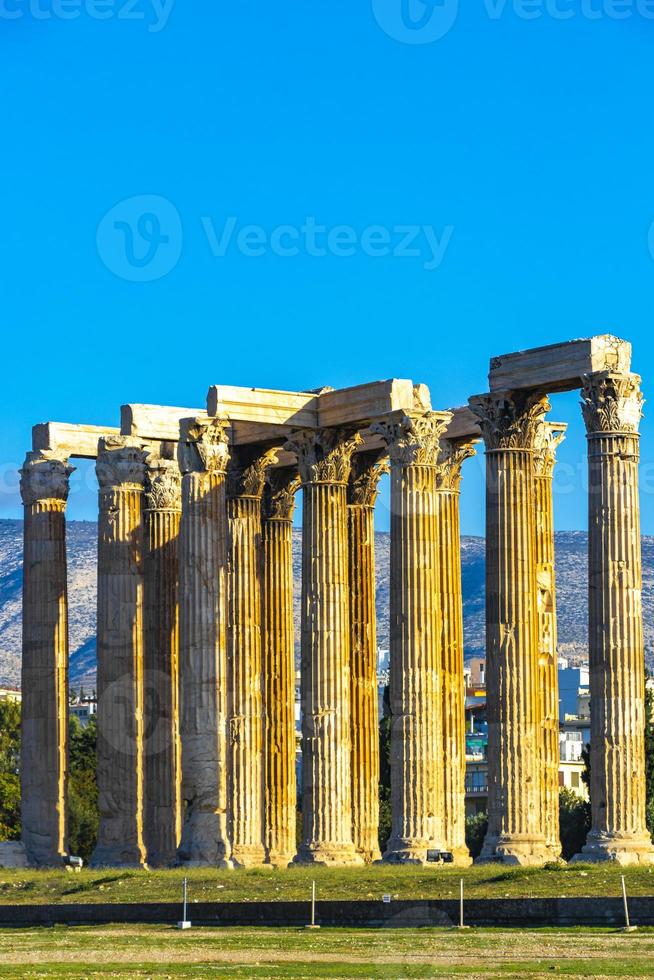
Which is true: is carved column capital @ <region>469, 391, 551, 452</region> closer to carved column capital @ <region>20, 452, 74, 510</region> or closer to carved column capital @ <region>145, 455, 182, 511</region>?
carved column capital @ <region>145, 455, 182, 511</region>

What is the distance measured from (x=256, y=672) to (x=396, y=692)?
11.1 meters

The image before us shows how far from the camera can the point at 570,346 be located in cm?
8044

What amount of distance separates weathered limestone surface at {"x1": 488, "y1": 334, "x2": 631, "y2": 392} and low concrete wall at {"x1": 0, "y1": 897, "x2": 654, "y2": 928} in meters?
19.9

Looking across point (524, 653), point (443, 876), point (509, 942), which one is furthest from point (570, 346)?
point (509, 942)

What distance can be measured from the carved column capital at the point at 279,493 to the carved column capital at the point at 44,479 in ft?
27.2

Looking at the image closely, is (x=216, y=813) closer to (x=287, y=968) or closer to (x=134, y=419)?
(x=134, y=419)

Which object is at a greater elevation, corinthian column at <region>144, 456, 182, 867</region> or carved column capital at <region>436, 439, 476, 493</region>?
carved column capital at <region>436, 439, 476, 493</region>

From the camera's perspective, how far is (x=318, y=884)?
8006cm

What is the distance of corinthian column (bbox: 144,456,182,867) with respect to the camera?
97875mm

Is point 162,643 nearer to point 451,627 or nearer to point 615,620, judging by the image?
point 451,627

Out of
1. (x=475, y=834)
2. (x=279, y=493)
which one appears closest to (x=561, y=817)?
(x=475, y=834)

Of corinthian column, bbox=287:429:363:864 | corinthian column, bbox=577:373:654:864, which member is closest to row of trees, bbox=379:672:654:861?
corinthian column, bbox=287:429:363:864

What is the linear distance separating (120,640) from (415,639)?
51.2ft

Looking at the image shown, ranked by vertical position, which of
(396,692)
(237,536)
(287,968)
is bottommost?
(287,968)
